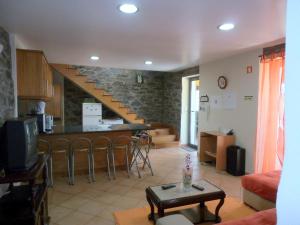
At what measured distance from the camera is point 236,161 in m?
4.16

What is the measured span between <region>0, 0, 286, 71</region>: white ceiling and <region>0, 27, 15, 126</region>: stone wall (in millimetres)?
206

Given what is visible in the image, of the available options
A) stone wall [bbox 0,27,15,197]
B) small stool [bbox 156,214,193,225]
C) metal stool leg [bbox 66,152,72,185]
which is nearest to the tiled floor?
metal stool leg [bbox 66,152,72,185]

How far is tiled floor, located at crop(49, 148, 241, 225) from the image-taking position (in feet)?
8.95

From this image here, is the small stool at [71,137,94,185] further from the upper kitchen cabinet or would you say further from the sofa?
the sofa

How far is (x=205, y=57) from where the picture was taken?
466 centimetres

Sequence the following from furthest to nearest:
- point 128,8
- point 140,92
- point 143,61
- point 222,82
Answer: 1. point 140,92
2. point 143,61
3. point 222,82
4. point 128,8

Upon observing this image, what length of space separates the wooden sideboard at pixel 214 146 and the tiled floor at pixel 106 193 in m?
0.26

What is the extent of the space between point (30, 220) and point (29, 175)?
1.28 feet

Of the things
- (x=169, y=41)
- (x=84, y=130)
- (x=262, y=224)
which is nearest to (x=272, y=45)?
(x=169, y=41)

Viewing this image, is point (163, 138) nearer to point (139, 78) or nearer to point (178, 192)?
point (139, 78)

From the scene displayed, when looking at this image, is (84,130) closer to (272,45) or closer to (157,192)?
(157,192)

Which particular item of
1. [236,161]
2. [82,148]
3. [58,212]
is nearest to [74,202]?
[58,212]

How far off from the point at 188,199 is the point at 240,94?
2.75 metres

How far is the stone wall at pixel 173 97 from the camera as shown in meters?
6.80
